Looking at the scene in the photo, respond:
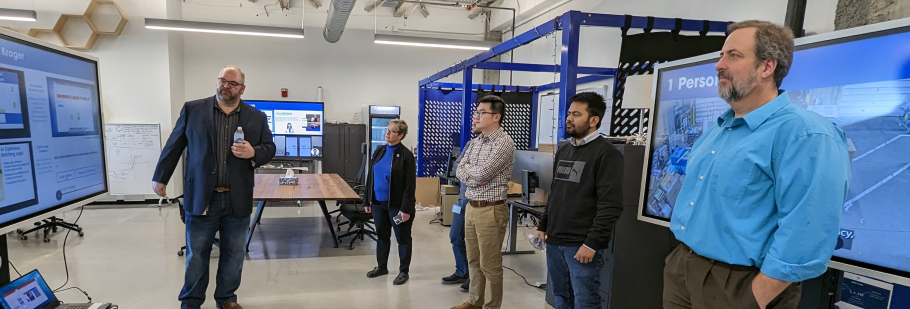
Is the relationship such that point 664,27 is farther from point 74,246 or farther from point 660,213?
point 74,246

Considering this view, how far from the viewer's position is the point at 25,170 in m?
1.58

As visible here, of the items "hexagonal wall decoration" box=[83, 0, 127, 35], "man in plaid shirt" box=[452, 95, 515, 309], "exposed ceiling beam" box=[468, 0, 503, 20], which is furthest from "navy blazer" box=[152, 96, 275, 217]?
"exposed ceiling beam" box=[468, 0, 503, 20]

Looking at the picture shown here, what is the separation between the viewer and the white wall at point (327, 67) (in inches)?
345

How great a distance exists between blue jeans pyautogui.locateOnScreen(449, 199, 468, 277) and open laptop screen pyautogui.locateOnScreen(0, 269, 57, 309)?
2462mm

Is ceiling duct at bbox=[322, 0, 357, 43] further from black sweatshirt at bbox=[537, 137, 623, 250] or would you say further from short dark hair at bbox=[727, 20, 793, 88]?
short dark hair at bbox=[727, 20, 793, 88]

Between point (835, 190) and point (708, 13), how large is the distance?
14.0 ft

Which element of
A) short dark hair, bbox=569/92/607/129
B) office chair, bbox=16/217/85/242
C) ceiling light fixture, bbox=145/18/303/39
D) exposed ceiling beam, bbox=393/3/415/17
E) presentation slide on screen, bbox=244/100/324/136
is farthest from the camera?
exposed ceiling beam, bbox=393/3/415/17

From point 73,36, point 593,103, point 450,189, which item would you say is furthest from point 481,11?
point 593,103

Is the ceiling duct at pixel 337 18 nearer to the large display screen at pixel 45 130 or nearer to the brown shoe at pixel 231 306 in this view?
the brown shoe at pixel 231 306

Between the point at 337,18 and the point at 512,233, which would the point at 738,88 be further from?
the point at 337,18

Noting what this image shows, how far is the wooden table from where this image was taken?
423cm

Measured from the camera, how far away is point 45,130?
5.54ft

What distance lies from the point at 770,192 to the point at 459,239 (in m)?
2.67

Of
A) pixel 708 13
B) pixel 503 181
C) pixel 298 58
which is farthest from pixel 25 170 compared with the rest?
pixel 298 58
